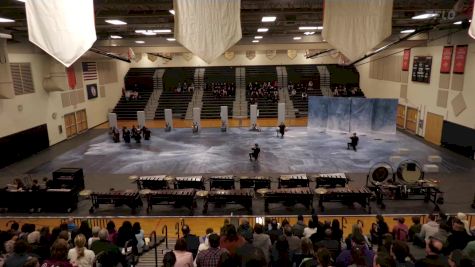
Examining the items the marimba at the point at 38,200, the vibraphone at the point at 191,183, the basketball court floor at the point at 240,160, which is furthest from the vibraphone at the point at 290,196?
the marimba at the point at 38,200

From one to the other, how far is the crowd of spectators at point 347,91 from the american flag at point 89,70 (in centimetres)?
2051

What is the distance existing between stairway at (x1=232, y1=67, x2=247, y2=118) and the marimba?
1817 cm

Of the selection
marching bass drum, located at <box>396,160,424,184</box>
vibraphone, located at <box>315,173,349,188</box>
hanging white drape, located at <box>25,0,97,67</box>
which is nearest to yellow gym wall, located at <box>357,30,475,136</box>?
marching bass drum, located at <box>396,160,424,184</box>

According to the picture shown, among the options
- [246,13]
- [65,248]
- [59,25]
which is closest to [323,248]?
[65,248]

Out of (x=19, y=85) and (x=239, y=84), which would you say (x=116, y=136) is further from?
(x=239, y=84)

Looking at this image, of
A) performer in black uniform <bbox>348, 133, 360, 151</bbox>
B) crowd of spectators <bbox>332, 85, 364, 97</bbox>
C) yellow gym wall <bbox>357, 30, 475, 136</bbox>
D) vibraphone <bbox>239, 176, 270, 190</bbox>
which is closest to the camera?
vibraphone <bbox>239, 176, 270, 190</bbox>

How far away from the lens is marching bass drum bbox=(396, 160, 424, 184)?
37.2ft

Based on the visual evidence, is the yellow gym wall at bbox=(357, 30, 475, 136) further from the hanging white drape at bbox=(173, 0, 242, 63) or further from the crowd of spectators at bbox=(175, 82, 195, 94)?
the crowd of spectators at bbox=(175, 82, 195, 94)

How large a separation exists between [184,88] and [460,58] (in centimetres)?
Result: 2294

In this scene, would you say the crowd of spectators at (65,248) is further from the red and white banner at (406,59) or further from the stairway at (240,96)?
the red and white banner at (406,59)

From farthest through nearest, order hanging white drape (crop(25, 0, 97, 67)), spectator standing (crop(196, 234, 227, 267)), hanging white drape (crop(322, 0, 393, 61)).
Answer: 1. hanging white drape (crop(322, 0, 393, 61))
2. hanging white drape (crop(25, 0, 97, 67))
3. spectator standing (crop(196, 234, 227, 267))

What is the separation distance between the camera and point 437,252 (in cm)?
493

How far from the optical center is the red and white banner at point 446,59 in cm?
1883

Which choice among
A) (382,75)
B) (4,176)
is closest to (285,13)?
(4,176)
